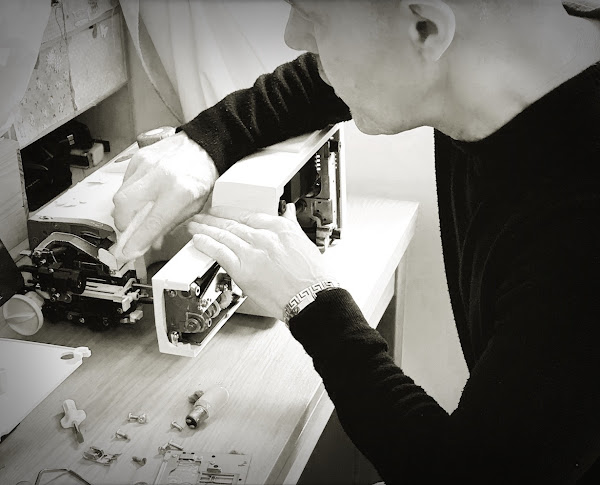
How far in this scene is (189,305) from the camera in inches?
43.2

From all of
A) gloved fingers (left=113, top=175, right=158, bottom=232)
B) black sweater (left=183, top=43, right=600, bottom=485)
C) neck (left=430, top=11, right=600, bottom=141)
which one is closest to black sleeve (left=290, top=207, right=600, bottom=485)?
black sweater (left=183, top=43, right=600, bottom=485)

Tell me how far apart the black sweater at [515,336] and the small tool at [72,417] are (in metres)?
0.33

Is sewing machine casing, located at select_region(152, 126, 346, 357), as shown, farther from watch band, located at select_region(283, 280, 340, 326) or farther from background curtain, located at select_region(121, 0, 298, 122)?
background curtain, located at select_region(121, 0, 298, 122)

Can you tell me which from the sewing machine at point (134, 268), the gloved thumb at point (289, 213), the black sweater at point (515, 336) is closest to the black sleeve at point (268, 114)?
the sewing machine at point (134, 268)

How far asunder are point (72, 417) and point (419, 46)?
26.6 inches

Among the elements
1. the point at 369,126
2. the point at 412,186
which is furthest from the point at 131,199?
the point at 412,186

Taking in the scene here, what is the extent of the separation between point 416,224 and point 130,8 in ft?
2.52

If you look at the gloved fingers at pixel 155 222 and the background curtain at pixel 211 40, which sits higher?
the background curtain at pixel 211 40

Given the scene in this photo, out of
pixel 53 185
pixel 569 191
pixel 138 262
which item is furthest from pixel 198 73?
pixel 569 191

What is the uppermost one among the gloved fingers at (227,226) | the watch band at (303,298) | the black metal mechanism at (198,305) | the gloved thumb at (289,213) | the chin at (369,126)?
the chin at (369,126)

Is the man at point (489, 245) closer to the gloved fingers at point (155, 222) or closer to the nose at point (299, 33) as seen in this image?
the nose at point (299, 33)

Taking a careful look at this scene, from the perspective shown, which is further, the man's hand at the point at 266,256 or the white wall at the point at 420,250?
the white wall at the point at 420,250

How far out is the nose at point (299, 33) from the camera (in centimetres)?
99

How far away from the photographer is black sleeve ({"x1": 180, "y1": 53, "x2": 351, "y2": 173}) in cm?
129
